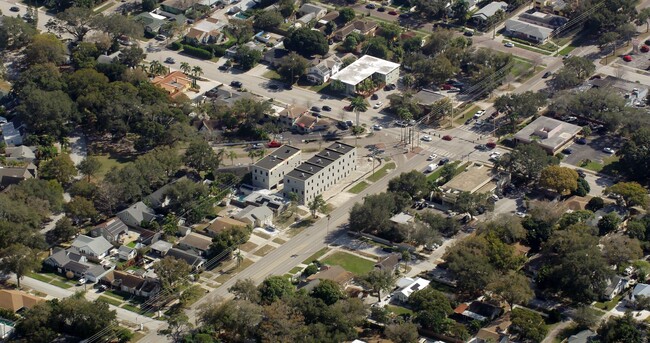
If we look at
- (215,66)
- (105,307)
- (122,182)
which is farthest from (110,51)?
(105,307)

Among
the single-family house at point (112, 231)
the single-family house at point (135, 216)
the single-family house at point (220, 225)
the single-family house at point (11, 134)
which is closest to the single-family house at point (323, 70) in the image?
the single-family house at point (220, 225)

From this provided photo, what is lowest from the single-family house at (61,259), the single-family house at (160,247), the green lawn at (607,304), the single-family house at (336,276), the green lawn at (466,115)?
the green lawn at (466,115)

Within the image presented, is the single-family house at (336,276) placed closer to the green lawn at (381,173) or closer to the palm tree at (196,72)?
the green lawn at (381,173)

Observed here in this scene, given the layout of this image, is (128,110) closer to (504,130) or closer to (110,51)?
(110,51)

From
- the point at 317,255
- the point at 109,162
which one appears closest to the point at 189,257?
the point at 317,255

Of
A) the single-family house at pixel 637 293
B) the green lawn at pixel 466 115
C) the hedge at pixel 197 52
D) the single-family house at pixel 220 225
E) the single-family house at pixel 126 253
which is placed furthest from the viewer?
the hedge at pixel 197 52

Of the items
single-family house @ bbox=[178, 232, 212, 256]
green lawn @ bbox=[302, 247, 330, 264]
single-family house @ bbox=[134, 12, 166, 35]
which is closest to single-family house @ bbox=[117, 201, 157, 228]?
single-family house @ bbox=[178, 232, 212, 256]
